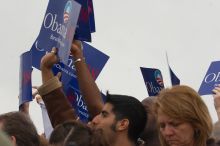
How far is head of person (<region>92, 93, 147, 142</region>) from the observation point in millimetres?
3637

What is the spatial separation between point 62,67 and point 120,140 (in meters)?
2.09

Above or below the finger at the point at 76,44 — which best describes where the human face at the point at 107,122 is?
below

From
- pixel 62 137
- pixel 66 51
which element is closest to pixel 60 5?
pixel 66 51

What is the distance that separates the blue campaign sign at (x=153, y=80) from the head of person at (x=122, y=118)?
2.60 metres

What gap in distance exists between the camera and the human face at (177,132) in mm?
3113

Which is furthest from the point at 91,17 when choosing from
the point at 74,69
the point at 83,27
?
the point at 74,69

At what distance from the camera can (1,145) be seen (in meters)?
0.77

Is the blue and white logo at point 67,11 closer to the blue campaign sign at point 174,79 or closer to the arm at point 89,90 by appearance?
the arm at point 89,90

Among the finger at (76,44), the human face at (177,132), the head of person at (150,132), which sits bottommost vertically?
Result: the head of person at (150,132)

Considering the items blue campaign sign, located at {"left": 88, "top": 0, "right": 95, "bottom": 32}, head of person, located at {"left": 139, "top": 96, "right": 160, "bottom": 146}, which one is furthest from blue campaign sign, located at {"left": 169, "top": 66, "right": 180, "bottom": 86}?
head of person, located at {"left": 139, "top": 96, "right": 160, "bottom": 146}

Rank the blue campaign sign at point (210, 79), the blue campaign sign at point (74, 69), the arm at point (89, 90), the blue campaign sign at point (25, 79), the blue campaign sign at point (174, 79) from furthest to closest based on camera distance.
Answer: the blue campaign sign at point (210, 79)
the blue campaign sign at point (174, 79)
the blue campaign sign at point (25, 79)
the blue campaign sign at point (74, 69)
the arm at point (89, 90)

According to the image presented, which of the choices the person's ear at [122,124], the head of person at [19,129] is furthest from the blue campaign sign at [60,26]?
the head of person at [19,129]

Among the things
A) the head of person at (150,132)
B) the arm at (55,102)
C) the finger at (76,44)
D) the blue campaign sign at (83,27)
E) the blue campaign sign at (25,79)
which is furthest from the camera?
the blue campaign sign at (25,79)

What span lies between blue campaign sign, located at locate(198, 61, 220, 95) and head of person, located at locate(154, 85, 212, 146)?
13.6 feet
